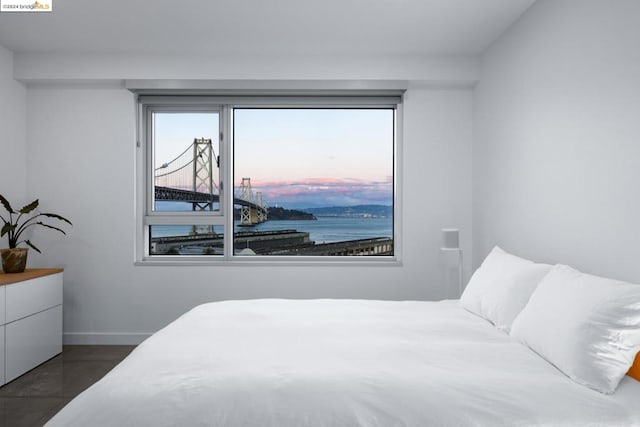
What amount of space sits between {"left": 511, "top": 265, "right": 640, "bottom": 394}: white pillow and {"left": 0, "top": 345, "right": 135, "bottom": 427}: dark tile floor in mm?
2864

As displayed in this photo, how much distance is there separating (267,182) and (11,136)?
2378mm

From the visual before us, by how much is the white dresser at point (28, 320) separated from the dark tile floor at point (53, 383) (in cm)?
10

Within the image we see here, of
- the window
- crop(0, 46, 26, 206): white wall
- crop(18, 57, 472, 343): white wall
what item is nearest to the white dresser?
crop(18, 57, 472, 343): white wall

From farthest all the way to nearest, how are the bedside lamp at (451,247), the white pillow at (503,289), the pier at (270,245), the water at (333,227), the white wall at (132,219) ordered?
the water at (333,227) → the pier at (270,245) → the white wall at (132,219) → the bedside lamp at (451,247) → the white pillow at (503,289)

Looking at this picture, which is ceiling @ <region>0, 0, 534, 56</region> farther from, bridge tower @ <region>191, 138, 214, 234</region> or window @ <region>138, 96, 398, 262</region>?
bridge tower @ <region>191, 138, 214, 234</region>

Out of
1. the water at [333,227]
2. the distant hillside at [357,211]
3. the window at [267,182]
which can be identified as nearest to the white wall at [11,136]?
the window at [267,182]

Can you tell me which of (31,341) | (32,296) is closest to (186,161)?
(32,296)

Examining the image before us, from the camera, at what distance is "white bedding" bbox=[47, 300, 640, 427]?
1.42m

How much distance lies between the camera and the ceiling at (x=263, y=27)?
3.00m

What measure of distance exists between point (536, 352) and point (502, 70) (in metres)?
2.44

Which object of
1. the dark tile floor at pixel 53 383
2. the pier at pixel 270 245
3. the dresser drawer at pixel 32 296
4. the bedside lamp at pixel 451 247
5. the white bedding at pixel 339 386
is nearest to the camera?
the white bedding at pixel 339 386

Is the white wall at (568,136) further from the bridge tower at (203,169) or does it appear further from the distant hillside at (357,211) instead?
the bridge tower at (203,169)

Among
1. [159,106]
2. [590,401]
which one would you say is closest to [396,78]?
[159,106]

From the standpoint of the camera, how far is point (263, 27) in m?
3.36
